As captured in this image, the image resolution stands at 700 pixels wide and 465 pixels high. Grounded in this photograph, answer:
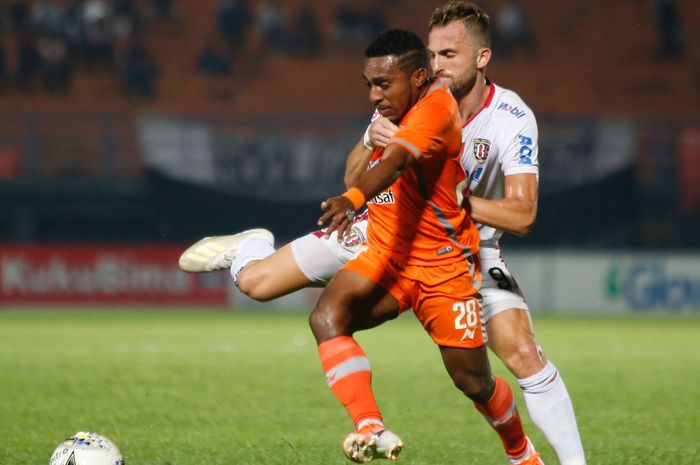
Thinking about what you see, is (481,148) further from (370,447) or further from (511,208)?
(370,447)

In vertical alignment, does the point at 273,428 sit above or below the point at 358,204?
below

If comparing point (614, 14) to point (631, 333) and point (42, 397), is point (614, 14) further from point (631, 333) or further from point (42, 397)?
point (42, 397)

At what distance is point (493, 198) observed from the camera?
5.56 meters

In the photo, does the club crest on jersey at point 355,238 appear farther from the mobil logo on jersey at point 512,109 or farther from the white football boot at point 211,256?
the mobil logo on jersey at point 512,109

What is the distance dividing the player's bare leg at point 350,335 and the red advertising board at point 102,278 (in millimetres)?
13722

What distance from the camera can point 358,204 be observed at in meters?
4.16

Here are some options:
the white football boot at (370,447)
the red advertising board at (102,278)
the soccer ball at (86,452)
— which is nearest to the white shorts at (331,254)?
the white football boot at (370,447)

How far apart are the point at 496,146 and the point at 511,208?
15.6 inches

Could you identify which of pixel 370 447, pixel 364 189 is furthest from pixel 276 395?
pixel 364 189

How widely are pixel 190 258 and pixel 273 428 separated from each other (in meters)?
1.31

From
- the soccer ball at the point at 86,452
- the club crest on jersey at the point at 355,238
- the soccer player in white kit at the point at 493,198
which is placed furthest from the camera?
the club crest on jersey at the point at 355,238

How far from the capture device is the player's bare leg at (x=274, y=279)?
19.1ft

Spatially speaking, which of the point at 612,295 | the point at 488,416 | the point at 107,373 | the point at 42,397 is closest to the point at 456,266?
the point at 488,416

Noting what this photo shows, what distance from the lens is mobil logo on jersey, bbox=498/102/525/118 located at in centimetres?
537
